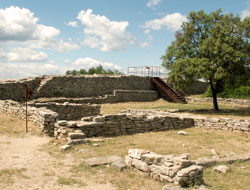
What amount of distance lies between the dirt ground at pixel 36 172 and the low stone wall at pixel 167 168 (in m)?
1.07

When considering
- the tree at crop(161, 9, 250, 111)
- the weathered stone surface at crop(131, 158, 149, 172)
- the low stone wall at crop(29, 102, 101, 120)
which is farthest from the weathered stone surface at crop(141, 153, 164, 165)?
the tree at crop(161, 9, 250, 111)

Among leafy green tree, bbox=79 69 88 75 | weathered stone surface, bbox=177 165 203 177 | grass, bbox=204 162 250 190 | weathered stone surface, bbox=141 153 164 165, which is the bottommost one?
grass, bbox=204 162 250 190

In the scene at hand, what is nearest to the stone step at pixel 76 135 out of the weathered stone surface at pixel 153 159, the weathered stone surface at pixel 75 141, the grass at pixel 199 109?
the weathered stone surface at pixel 75 141

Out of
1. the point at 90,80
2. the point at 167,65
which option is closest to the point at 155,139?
the point at 167,65

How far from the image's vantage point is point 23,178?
21.7 ft

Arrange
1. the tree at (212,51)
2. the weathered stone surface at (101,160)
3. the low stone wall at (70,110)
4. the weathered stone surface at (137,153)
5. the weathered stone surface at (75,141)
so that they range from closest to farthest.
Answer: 1. the weathered stone surface at (137,153)
2. the weathered stone surface at (101,160)
3. the weathered stone surface at (75,141)
4. the low stone wall at (70,110)
5. the tree at (212,51)

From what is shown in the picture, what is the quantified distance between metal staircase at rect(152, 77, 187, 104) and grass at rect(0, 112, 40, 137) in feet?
69.6

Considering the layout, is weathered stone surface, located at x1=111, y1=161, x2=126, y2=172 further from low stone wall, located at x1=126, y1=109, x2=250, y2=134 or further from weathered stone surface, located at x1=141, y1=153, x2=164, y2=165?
low stone wall, located at x1=126, y1=109, x2=250, y2=134

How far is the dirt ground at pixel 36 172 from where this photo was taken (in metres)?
6.24

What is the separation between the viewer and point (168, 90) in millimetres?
34438

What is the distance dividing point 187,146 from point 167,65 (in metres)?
13.4

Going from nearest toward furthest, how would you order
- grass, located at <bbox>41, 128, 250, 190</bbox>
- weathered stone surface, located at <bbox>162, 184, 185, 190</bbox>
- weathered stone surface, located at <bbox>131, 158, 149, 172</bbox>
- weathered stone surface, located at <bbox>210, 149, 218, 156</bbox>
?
weathered stone surface, located at <bbox>162, 184, 185, 190</bbox>
grass, located at <bbox>41, 128, 250, 190</bbox>
weathered stone surface, located at <bbox>131, 158, 149, 172</bbox>
weathered stone surface, located at <bbox>210, 149, 218, 156</bbox>

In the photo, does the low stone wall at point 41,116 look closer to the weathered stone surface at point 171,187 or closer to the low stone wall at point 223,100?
the weathered stone surface at point 171,187

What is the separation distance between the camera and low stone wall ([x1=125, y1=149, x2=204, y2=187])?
612cm
